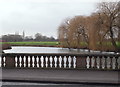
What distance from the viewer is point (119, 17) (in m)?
40.9

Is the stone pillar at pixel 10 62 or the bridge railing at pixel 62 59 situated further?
the stone pillar at pixel 10 62

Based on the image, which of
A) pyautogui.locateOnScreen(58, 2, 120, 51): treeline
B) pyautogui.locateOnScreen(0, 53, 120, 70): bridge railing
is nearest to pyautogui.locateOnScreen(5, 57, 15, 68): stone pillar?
pyautogui.locateOnScreen(0, 53, 120, 70): bridge railing

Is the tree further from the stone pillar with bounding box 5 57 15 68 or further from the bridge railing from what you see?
the stone pillar with bounding box 5 57 15 68

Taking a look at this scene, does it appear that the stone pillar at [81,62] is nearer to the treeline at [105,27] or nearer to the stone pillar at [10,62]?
the stone pillar at [10,62]

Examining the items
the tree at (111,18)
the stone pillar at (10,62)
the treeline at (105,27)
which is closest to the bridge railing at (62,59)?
the stone pillar at (10,62)

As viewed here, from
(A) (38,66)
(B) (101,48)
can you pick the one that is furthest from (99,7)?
(A) (38,66)

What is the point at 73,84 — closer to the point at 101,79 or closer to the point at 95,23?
the point at 101,79

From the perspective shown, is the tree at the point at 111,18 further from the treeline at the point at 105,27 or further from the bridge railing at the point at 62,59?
the bridge railing at the point at 62,59

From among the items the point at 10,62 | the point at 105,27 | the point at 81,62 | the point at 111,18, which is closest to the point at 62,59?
the point at 81,62

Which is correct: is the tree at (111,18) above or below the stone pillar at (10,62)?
above

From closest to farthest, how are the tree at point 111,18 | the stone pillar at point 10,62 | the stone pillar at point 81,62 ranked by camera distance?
the stone pillar at point 81,62
the stone pillar at point 10,62
the tree at point 111,18

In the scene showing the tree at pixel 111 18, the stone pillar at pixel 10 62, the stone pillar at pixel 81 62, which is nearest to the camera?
the stone pillar at pixel 81 62

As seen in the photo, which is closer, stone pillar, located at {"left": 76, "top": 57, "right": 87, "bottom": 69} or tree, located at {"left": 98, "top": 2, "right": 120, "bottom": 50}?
stone pillar, located at {"left": 76, "top": 57, "right": 87, "bottom": 69}

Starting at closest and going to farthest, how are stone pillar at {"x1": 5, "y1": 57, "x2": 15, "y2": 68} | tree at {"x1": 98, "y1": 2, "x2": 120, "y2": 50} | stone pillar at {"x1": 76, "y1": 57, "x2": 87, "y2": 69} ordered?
stone pillar at {"x1": 76, "y1": 57, "x2": 87, "y2": 69}, stone pillar at {"x1": 5, "y1": 57, "x2": 15, "y2": 68}, tree at {"x1": 98, "y1": 2, "x2": 120, "y2": 50}
